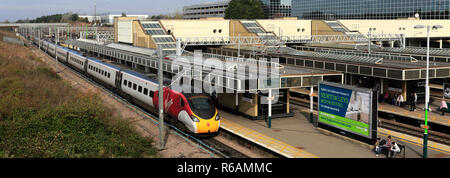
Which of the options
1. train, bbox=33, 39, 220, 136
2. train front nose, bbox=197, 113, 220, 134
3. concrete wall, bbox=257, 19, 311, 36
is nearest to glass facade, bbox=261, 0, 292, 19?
concrete wall, bbox=257, 19, 311, 36

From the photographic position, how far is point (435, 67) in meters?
33.4

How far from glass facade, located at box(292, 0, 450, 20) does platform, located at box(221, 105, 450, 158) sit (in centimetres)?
8174

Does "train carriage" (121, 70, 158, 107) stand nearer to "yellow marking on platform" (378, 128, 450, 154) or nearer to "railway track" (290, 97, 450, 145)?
"railway track" (290, 97, 450, 145)

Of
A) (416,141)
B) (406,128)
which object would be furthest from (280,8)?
(416,141)

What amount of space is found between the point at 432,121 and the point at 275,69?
476 inches

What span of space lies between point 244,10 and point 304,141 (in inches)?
3907

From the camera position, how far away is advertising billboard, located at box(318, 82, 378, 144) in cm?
2261

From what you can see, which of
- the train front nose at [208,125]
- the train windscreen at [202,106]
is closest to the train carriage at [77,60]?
the train windscreen at [202,106]

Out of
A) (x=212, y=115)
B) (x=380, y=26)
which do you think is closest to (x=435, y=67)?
(x=212, y=115)

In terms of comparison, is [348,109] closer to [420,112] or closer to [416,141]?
[416,141]

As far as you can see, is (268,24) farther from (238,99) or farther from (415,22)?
Answer: (238,99)

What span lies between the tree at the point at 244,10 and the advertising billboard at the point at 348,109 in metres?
95.8

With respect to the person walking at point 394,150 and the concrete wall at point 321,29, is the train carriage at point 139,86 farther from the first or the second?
the concrete wall at point 321,29

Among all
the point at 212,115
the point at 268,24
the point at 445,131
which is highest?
the point at 268,24
